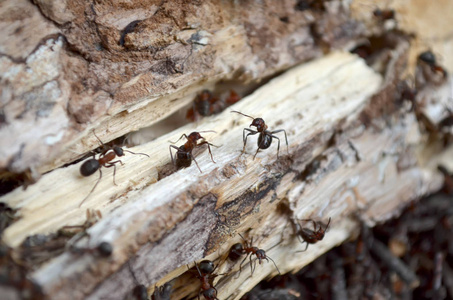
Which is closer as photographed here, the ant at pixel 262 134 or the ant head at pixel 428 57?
the ant at pixel 262 134

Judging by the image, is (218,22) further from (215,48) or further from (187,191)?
(187,191)

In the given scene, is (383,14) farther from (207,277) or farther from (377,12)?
(207,277)

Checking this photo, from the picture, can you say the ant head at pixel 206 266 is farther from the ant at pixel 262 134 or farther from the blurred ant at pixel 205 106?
the blurred ant at pixel 205 106

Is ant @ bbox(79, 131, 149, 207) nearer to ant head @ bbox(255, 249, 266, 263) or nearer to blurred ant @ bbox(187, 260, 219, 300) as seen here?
blurred ant @ bbox(187, 260, 219, 300)

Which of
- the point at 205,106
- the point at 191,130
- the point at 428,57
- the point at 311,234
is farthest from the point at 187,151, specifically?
the point at 428,57

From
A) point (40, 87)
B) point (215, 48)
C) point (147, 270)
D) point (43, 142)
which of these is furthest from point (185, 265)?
point (215, 48)

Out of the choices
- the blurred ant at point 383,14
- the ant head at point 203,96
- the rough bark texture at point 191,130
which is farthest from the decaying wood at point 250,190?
the blurred ant at point 383,14

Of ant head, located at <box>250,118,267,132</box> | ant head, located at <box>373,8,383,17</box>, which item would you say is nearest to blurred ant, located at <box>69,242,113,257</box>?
→ ant head, located at <box>250,118,267,132</box>
